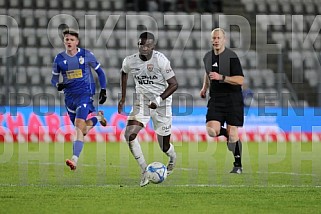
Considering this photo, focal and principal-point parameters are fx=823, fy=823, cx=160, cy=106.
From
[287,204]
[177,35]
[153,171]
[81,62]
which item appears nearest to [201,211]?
[287,204]

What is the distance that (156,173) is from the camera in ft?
37.9

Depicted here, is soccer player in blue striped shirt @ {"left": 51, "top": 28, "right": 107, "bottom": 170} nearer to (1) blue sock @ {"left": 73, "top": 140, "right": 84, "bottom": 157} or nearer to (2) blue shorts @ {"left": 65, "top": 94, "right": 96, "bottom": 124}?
(2) blue shorts @ {"left": 65, "top": 94, "right": 96, "bottom": 124}

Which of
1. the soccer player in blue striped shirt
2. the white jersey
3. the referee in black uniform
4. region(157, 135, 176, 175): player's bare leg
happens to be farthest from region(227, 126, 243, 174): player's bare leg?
the soccer player in blue striped shirt

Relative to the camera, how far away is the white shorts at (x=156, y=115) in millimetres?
12445

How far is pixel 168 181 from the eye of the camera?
12.3m

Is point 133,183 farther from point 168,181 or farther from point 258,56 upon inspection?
point 258,56

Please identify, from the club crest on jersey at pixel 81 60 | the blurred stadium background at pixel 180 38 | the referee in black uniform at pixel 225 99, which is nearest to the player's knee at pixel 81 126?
the club crest on jersey at pixel 81 60

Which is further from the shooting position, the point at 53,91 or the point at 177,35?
the point at 177,35

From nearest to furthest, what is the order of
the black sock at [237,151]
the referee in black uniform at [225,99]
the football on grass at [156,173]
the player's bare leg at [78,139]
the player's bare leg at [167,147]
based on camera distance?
the football on grass at [156,173] < the player's bare leg at [167,147] < the player's bare leg at [78,139] < the referee in black uniform at [225,99] < the black sock at [237,151]

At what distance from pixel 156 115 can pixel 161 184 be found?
1310 millimetres

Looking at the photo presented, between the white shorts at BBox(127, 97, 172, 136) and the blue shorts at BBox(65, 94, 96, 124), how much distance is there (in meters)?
1.45

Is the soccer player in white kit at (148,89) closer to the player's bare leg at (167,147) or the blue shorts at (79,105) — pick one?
the player's bare leg at (167,147)

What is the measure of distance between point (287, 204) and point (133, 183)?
9.69 ft

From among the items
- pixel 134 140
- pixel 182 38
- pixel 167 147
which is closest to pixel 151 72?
pixel 134 140
